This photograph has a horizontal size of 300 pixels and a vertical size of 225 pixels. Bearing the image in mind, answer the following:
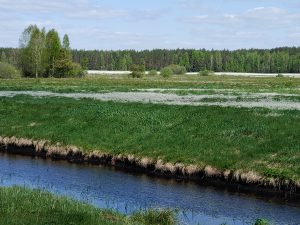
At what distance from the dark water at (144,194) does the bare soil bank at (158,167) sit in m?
1.29

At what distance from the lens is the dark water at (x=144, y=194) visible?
20.8m

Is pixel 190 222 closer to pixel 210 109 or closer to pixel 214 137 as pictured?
pixel 214 137

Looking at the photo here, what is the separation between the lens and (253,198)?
23797 millimetres

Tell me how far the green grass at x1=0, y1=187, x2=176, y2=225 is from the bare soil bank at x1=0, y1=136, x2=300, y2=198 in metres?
9.10

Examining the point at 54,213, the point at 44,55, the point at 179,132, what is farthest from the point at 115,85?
the point at 54,213

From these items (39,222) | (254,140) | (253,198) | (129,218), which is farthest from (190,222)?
(254,140)

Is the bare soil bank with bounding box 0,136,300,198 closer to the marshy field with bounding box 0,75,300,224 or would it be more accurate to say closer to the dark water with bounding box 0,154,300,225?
the marshy field with bounding box 0,75,300,224

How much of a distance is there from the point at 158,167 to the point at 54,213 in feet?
47.7

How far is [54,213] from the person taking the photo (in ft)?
50.0

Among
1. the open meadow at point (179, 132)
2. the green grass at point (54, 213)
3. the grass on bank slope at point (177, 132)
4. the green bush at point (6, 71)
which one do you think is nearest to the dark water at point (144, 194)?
the green grass at point (54, 213)

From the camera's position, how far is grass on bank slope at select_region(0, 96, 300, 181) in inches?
1085

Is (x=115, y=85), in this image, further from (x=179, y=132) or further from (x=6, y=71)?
(x=179, y=132)

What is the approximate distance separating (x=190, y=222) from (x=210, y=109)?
68.6 feet

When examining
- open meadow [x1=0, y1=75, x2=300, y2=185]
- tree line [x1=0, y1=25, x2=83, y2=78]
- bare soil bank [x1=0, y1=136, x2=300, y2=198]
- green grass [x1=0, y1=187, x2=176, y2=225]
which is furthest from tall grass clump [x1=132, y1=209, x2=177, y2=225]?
tree line [x1=0, y1=25, x2=83, y2=78]
